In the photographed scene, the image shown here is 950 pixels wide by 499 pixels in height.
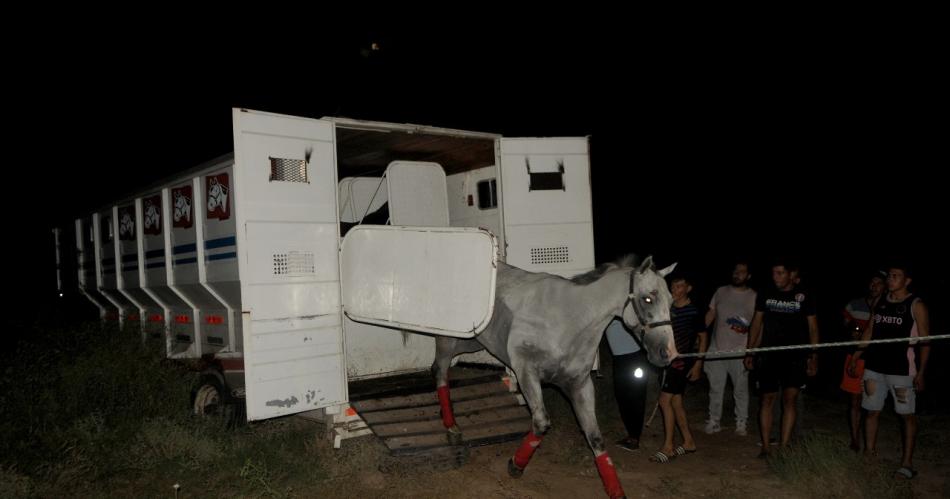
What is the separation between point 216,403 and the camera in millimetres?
8602

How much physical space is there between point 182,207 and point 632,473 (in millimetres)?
6338

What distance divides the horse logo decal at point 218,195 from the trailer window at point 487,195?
3321mm

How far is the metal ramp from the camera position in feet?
22.4

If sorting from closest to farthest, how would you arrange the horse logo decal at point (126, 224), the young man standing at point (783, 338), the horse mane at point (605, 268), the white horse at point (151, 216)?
1. the horse mane at point (605, 268)
2. the young man standing at point (783, 338)
3. the white horse at point (151, 216)
4. the horse logo decal at point (126, 224)

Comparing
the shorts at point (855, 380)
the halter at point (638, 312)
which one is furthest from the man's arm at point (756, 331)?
the halter at point (638, 312)

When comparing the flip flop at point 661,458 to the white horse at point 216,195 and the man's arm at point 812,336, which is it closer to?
the man's arm at point 812,336

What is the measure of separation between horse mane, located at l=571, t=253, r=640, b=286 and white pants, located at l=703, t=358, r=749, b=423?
8.06 ft

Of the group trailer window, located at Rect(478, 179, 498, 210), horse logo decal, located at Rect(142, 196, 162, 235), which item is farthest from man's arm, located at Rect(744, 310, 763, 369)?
→ horse logo decal, located at Rect(142, 196, 162, 235)

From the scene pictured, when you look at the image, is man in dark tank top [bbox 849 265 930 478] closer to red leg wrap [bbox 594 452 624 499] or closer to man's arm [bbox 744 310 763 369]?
man's arm [bbox 744 310 763 369]

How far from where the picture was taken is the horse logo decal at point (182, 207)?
7.97 m

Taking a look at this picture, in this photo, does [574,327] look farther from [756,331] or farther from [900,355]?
[900,355]

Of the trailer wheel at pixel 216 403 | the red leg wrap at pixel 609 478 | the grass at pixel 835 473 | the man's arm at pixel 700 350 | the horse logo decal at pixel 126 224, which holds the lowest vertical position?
the grass at pixel 835 473

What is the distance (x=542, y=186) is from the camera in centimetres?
785

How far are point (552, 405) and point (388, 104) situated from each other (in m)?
27.3
